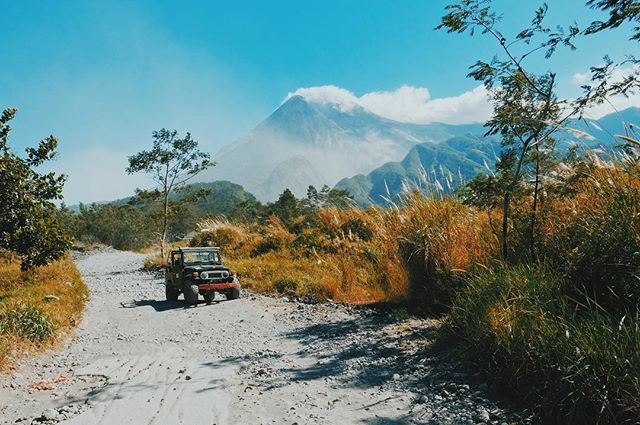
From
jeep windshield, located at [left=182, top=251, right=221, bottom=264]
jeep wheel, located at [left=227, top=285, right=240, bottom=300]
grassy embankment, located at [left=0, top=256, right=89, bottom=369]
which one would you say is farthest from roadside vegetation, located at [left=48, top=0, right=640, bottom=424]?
grassy embankment, located at [left=0, top=256, right=89, bottom=369]

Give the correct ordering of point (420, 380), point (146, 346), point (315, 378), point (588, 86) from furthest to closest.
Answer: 1. point (146, 346)
2. point (588, 86)
3. point (315, 378)
4. point (420, 380)

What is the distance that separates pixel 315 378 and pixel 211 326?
398cm

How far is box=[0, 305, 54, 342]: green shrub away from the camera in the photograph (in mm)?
6402

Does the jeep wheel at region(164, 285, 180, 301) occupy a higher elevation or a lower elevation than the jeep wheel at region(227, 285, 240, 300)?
higher

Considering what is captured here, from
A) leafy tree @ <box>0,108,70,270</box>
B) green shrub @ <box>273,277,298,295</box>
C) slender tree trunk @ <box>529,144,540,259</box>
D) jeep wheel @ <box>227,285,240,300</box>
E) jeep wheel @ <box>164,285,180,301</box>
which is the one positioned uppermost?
leafy tree @ <box>0,108,70,270</box>

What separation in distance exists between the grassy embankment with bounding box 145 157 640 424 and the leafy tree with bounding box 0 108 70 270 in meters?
6.98

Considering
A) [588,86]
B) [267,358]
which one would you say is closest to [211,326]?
[267,358]

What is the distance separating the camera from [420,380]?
16.0ft

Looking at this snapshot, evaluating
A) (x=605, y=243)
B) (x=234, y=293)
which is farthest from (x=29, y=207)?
(x=605, y=243)

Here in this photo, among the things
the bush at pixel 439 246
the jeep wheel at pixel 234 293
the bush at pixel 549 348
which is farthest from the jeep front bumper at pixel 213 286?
the bush at pixel 549 348

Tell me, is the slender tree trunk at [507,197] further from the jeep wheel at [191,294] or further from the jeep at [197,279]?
the jeep wheel at [191,294]

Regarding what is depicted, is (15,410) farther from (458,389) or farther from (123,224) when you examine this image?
(123,224)

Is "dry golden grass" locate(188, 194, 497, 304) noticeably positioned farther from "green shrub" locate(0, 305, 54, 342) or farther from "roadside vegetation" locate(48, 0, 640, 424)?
"green shrub" locate(0, 305, 54, 342)

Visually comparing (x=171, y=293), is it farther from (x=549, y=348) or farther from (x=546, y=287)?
(x=549, y=348)
